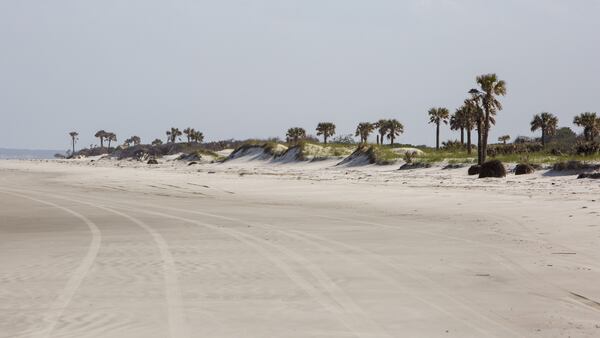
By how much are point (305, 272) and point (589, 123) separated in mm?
67192

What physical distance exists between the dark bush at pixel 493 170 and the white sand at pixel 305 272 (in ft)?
45.7

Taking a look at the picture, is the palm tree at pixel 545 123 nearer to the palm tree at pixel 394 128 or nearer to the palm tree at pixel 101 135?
the palm tree at pixel 394 128

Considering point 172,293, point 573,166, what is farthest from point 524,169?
point 172,293

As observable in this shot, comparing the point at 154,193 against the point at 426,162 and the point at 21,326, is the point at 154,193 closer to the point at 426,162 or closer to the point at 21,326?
the point at 21,326

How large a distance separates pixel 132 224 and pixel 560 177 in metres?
21.9

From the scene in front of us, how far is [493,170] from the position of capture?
1216 inches

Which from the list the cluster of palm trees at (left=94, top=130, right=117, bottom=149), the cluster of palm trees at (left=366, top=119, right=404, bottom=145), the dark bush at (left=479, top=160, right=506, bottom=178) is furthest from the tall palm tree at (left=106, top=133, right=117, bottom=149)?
the dark bush at (left=479, top=160, right=506, bottom=178)

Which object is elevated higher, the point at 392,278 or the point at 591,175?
the point at 591,175

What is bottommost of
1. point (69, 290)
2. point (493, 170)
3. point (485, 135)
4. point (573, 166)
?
point (69, 290)

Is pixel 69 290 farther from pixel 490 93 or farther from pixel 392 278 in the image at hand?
pixel 490 93

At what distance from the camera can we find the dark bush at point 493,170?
30703 mm

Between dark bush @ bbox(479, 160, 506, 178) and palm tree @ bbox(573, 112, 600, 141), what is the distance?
40.0m

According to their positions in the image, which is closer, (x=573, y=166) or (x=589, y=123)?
(x=573, y=166)

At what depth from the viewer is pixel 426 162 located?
42750 mm
